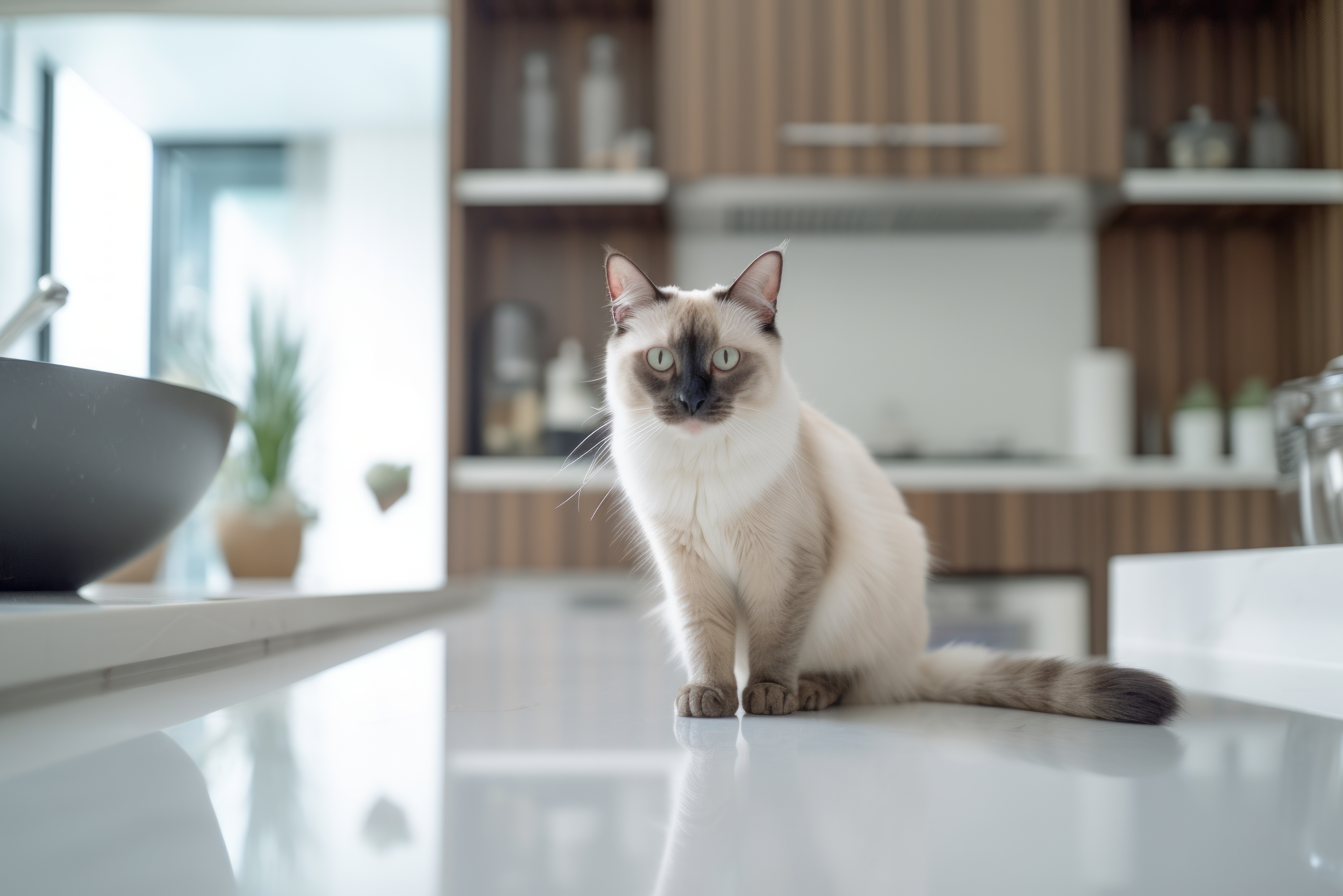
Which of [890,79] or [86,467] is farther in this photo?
[890,79]

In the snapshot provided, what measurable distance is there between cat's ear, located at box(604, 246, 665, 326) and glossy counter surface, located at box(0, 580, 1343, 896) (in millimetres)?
329

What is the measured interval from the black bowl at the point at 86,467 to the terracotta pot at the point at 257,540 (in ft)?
4.09

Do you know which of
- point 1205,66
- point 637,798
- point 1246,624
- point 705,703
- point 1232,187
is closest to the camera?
point 637,798

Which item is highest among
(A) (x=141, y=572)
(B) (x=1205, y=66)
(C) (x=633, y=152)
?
(B) (x=1205, y=66)

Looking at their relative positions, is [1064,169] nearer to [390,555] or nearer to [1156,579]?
[1156,579]

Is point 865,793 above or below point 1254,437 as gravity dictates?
below

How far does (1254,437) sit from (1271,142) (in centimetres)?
88

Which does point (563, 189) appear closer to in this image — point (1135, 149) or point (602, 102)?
point (602, 102)

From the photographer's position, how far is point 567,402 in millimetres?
2701

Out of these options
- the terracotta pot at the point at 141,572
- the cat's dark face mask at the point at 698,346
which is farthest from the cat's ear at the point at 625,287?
the terracotta pot at the point at 141,572

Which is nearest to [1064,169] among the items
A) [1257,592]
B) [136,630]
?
Answer: [1257,592]

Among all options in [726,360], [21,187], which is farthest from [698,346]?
[21,187]

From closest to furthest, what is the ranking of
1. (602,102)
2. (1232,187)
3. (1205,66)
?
(1232,187) < (602,102) < (1205,66)

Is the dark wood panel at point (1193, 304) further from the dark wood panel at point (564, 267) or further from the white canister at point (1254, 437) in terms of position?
the dark wood panel at point (564, 267)
